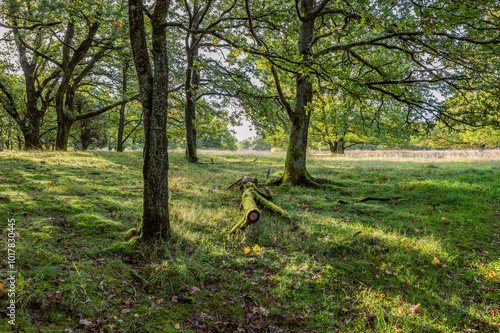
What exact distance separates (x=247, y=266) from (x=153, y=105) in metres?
3.69

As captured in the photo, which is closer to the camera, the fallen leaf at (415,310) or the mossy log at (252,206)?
the fallen leaf at (415,310)

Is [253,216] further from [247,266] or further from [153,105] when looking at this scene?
[153,105]

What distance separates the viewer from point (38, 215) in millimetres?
5332

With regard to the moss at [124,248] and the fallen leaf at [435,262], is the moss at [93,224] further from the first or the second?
the fallen leaf at [435,262]

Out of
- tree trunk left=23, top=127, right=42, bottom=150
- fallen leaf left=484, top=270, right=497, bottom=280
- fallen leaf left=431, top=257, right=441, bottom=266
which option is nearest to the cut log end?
fallen leaf left=431, top=257, right=441, bottom=266

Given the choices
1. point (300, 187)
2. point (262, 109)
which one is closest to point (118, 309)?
point (300, 187)

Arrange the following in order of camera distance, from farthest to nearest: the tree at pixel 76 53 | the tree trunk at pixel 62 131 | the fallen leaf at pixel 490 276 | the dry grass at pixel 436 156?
1. the dry grass at pixel 436 156
2. the tree trunk at pixel 62 131
3. the tree at pixel 76 53
4. the fallen leaf at pixel 490 276

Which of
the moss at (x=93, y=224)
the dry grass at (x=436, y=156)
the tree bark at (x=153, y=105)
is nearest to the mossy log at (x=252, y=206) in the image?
the tree bark at (x=153, y=105)

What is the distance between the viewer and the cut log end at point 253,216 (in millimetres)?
5879

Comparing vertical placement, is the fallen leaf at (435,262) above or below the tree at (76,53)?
below

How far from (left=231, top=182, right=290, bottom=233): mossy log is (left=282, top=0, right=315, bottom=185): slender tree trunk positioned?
2.44 m

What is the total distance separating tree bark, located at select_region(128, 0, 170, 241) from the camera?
14.7 ft

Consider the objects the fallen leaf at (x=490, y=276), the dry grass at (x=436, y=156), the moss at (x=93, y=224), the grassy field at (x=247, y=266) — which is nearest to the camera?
the grassy field at (x=247, y=266)

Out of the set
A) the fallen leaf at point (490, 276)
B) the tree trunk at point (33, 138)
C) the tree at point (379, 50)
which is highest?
the tree at point (379, 50)
